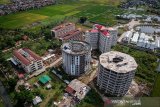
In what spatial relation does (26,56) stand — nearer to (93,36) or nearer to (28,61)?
(28,61)

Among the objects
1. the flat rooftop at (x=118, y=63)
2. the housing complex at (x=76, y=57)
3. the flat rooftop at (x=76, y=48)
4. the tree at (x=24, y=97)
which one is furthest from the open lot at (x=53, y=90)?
the flat rooftop at (x=118, y=63)

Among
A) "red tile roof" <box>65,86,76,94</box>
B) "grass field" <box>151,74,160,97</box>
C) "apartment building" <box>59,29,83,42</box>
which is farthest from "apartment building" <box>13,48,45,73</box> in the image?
"grass field" <box>151,74,160,97</box>

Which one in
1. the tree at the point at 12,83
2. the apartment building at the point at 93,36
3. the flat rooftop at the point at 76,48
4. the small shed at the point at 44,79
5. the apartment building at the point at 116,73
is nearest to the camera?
the apartment building at the point at 116,73

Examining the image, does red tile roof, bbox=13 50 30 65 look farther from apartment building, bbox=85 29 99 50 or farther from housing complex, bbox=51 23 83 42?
apartment building, bbox=85 29 99 50

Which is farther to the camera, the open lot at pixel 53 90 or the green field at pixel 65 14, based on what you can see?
the green field at pixel 65 14

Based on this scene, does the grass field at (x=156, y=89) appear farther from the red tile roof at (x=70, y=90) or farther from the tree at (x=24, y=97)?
the tree at (x=24, y=97)

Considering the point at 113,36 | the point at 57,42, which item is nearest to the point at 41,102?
the point at 57,42

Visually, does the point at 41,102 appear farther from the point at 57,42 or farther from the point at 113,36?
the point at 113,36
